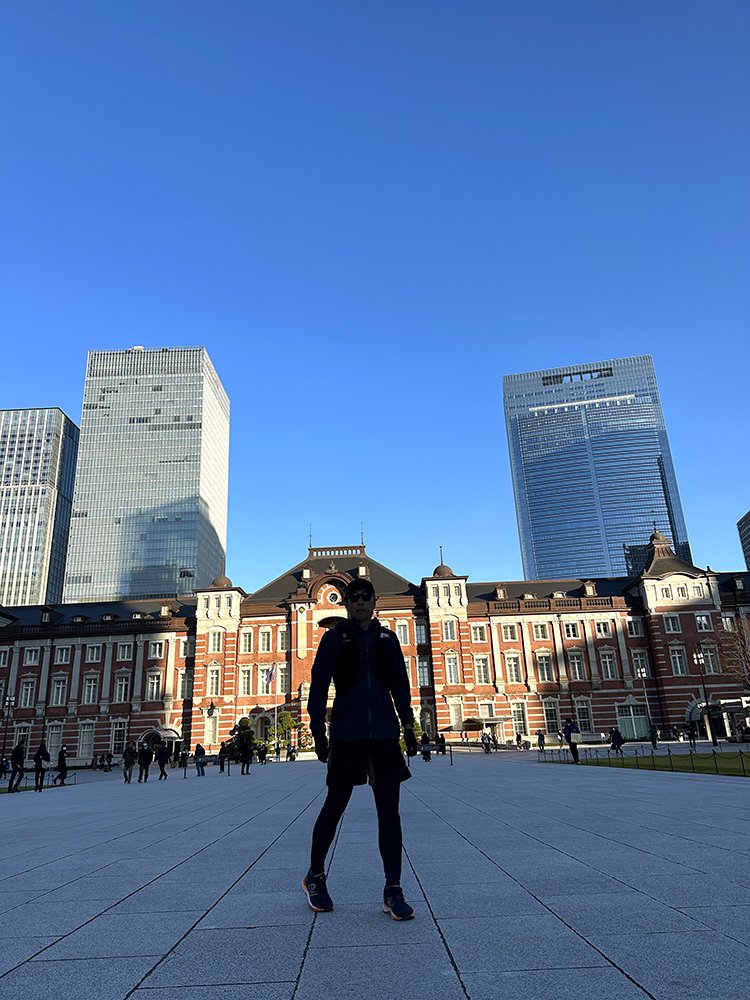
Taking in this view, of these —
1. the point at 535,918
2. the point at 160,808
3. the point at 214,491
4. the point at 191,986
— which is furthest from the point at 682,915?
the point at 214,491

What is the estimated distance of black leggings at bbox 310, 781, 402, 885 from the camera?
462cm

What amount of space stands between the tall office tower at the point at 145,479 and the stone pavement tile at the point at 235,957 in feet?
420

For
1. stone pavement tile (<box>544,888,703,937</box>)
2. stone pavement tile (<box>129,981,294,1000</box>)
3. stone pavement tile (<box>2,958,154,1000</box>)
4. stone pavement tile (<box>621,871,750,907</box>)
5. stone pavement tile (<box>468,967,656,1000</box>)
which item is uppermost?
stone pavement tile (<box>2,958,154,1000</box>)

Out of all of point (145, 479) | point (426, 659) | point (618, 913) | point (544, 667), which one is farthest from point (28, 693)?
point (145, 479)

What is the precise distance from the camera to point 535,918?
416 cm

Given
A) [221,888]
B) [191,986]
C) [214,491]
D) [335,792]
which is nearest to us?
[191,986]

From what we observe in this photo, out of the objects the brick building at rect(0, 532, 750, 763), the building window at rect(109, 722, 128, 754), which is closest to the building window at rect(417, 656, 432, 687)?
the brick building at rect(0, 532, 750, 763)

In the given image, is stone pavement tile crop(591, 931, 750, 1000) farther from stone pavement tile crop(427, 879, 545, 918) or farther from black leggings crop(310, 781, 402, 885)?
black leggings crop(310, 781, 402, 885)

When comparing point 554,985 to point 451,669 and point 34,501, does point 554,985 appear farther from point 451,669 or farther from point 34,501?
point 34,501

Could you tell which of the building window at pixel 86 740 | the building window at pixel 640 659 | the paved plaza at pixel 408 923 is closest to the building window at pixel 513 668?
the building window at pixel 640 659

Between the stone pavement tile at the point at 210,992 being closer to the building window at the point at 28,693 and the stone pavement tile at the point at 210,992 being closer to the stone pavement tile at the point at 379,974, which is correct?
the stone pavement tile at the point at 379,974

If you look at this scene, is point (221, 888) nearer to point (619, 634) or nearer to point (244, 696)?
point (244, 696)

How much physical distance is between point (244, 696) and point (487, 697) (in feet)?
65.6

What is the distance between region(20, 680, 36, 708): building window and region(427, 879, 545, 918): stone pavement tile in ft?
197
